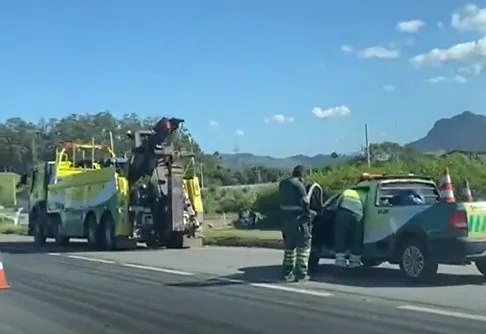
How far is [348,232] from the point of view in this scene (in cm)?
1622

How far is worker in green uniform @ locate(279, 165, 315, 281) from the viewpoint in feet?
52.0

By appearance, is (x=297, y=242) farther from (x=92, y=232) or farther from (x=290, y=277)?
(x=92, y=232)

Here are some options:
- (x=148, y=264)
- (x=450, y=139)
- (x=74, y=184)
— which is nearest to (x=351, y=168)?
(x=74, y=184)

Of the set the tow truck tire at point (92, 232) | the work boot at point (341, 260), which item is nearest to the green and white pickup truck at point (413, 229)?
the work boot at point (341, 260)

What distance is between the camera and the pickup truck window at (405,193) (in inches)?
619

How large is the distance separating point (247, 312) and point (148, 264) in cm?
928

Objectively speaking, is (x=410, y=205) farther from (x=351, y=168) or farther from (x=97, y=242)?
(x=351, y=168)

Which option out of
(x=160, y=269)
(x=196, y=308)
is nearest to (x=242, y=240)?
(x=160, y=269)

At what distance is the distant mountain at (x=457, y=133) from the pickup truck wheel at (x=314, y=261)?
2228 inches

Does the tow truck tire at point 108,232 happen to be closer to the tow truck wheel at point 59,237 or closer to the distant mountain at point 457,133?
the tow truck wheel at point 59,237

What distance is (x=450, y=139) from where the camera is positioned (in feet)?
313

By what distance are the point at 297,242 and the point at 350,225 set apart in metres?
1.00

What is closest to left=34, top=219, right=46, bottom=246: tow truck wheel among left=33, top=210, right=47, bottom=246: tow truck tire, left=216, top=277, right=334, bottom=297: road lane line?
left=33, top=210, right=47, bottom=246: tow truck tire

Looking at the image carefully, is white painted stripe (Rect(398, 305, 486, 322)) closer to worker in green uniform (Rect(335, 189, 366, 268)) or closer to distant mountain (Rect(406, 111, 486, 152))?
worker in green uniform (Rect(335, 189, 366, 268))
